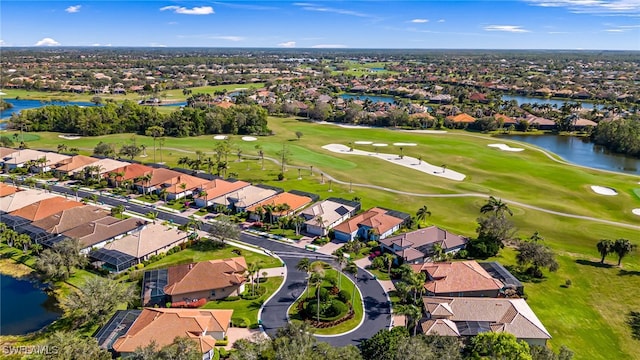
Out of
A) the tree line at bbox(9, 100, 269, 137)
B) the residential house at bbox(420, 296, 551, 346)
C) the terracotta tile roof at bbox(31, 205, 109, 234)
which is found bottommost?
the residential house at bbox(420, 296, 551, 346)

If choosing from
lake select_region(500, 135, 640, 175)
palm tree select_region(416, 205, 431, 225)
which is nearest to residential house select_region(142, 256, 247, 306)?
palm tree select_region(416, 205, 431, 225)

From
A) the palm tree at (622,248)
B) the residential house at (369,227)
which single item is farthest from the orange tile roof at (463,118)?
the palm tree at (622,248)

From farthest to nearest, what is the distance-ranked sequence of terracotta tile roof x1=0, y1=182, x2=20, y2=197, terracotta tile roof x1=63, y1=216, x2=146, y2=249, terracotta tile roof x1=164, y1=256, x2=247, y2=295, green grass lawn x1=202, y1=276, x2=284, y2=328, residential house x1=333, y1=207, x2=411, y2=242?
terracotta tile roof x1=0, y1=182, x2=20, y2=197 → residential house x1=333, y1=207, x2=411, y2=242 → terracotta tile roof x1=63, y1=216, x2=146, y2=249 → terracotta tile roof x1=164, y1=256, x2=247, y2=295 → green grass lawn x1=202, y1=276, x2=284, y2=328

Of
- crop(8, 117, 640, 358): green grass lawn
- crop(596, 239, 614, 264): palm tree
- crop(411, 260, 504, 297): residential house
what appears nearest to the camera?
crop(411, 260, 504, 297): residential house

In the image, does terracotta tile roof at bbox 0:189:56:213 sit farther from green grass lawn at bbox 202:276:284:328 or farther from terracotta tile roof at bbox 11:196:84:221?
green grass lawn at bbox 202:276:284:328

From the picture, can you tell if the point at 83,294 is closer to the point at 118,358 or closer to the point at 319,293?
the point at 118,358

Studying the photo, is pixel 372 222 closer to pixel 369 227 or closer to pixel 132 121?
pixel 369 227
